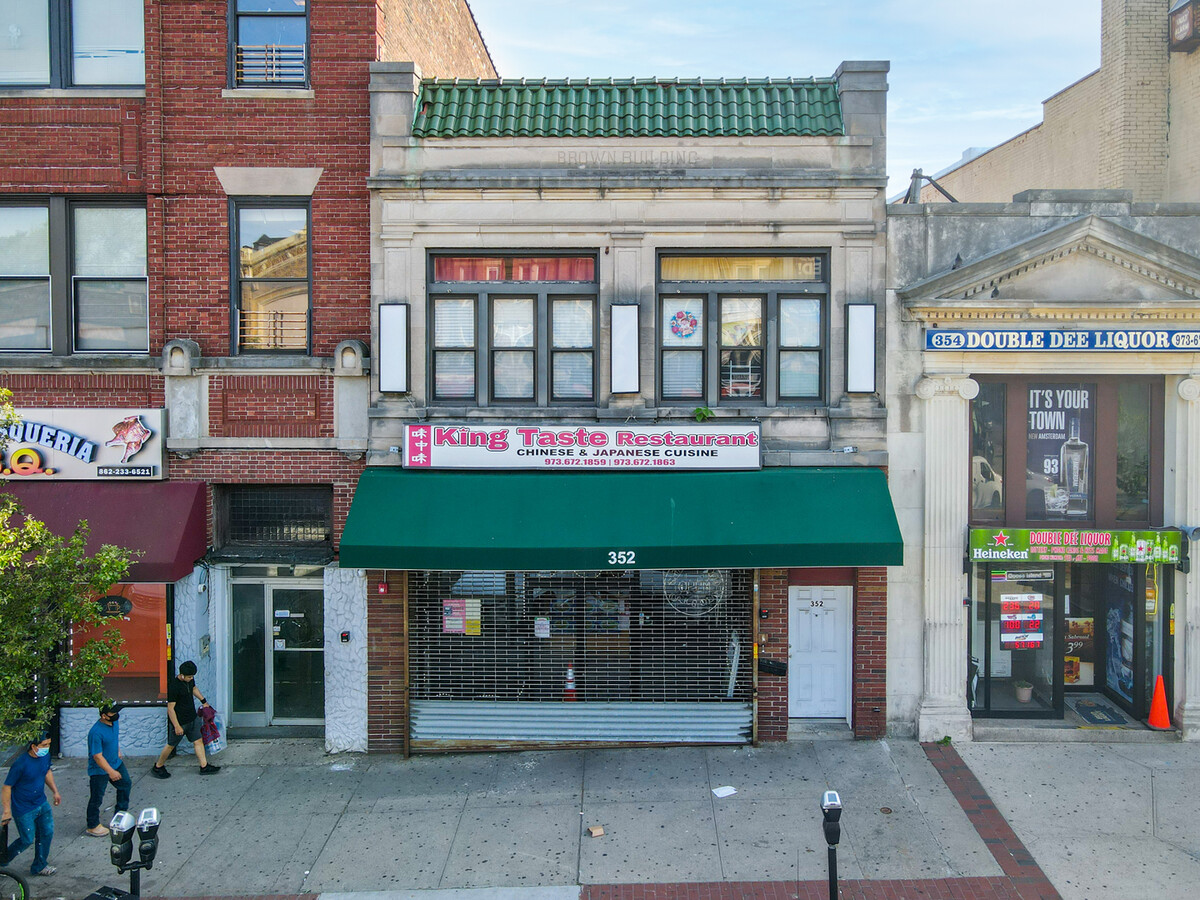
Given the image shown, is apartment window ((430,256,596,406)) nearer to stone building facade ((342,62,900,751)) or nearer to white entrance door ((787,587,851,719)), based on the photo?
stone building facade ((342,62,900,751))

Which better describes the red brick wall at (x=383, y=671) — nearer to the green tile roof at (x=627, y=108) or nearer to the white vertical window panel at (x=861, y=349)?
the green tile roof at (x=627, y=108)

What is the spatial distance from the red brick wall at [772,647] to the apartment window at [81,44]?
10931 mm

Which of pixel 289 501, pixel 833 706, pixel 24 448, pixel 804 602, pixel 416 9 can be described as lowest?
pixel 833 706

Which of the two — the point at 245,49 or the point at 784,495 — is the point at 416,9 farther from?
the point at 784,495

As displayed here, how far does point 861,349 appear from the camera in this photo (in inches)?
420

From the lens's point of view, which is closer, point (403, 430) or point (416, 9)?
point (403, 430)

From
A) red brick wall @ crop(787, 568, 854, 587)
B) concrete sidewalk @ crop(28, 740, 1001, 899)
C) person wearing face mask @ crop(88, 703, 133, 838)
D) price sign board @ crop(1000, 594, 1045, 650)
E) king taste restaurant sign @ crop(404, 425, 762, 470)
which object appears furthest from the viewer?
price sign board @ crop(1000, 594, 1045, 650)

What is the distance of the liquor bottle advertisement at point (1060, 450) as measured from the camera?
11164 millimetres

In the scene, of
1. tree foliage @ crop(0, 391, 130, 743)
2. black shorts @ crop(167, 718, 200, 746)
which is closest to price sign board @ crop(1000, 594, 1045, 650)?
black shorts @ crop(167, 718, 200, 746)

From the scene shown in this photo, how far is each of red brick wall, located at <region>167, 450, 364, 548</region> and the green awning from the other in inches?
26.9

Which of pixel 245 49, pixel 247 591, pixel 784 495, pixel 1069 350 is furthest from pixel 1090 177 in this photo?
pixel 247 591

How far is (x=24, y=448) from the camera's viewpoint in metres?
10.8

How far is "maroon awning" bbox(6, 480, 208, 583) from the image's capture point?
408 inches

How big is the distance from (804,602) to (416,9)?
35.1 ft
